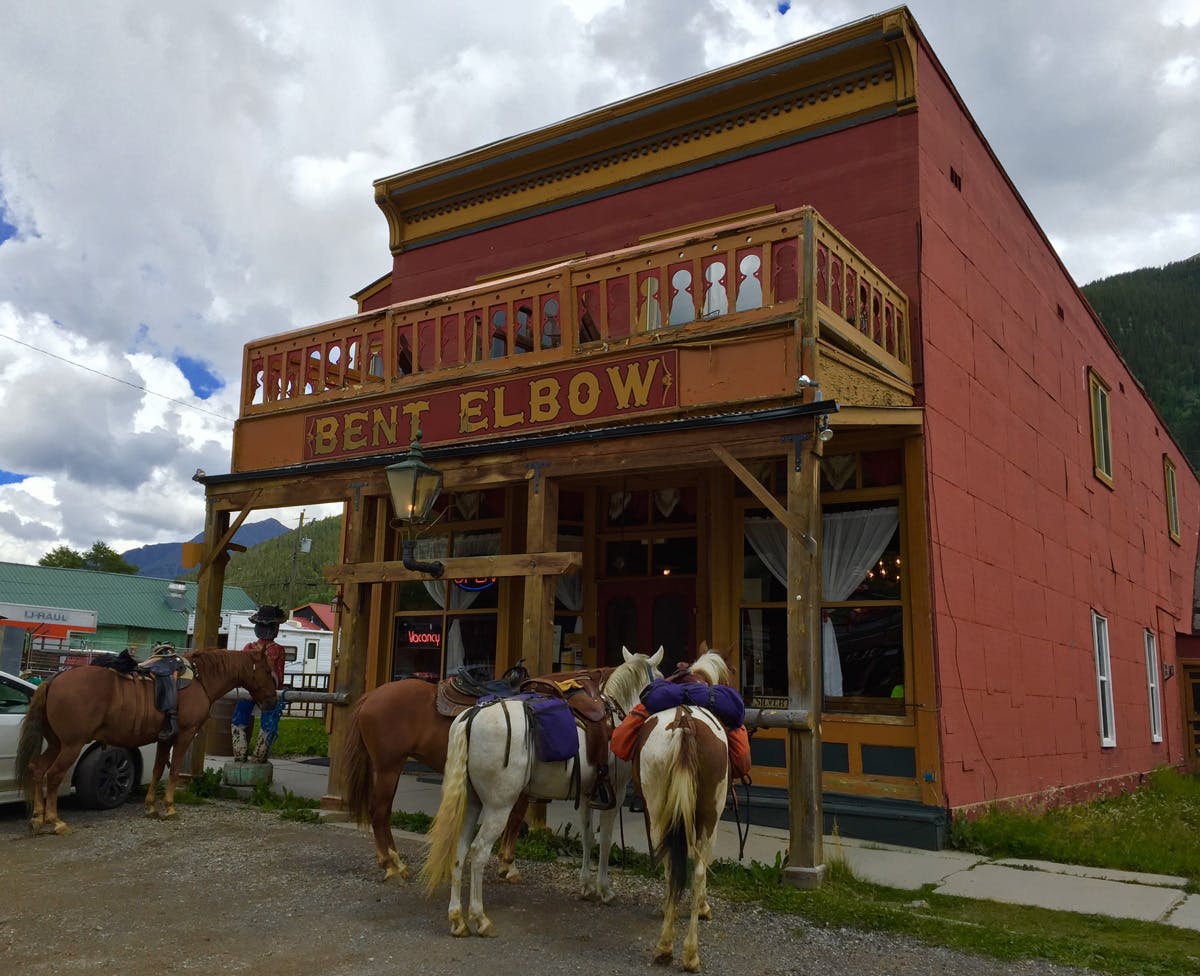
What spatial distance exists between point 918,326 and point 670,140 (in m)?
4.23

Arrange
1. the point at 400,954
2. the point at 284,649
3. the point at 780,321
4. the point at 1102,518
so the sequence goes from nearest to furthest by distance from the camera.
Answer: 1. the point at 400,954
2. the point at 780,321
3. the point at 284,649
4. the point at 1102,518

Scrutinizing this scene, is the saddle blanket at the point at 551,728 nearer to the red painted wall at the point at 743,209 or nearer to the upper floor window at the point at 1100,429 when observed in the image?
the red painted wall at the point at 743,209

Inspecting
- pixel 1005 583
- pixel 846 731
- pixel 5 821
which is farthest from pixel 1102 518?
pixel 5 821

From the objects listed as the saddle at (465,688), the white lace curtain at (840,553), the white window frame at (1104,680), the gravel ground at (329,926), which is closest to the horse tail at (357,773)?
the gravel ground at (329,926)

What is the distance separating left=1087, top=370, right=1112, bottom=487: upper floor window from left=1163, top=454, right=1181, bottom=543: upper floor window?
219 inches

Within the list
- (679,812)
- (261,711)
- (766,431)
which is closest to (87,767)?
(261,711)

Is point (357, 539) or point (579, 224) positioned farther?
point (579, 224)

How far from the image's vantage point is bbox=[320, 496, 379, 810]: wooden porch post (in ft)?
30.5

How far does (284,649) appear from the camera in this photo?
1043 centimetres

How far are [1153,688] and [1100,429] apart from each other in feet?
16.3

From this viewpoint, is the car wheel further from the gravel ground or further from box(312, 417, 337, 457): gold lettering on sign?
box(312, 417, 337, 457): gold lettering on sign

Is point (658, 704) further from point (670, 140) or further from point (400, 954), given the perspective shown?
point (670, 140)

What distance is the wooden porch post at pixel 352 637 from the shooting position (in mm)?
9281

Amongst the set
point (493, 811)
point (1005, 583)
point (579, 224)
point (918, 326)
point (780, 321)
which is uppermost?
point (579, 224)
